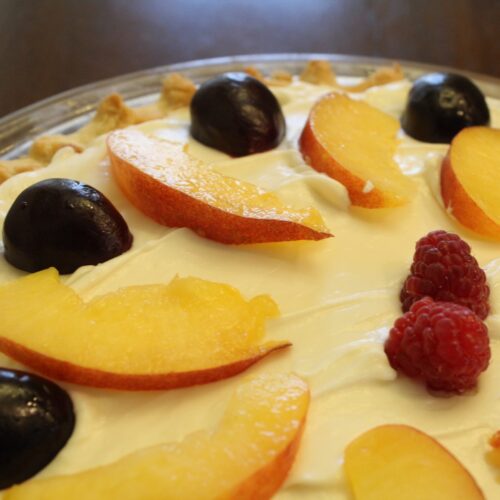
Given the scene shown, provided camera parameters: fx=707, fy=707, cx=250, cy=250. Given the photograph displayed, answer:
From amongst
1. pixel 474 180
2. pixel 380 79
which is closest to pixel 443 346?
pixel 474 180

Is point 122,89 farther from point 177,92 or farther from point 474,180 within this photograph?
point 474,180

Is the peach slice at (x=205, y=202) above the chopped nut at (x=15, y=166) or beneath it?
above

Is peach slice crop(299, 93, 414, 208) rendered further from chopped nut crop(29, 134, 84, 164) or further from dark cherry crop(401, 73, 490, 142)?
chopped nut crop(29, 134, 84, 164)

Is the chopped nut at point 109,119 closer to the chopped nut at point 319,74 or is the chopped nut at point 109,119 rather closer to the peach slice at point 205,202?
the peach slice at point 205,202

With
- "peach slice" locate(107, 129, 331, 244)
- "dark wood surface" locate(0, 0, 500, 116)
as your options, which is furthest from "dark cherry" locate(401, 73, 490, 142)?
"dark wood surface" locate(0, 0, 500, 116)

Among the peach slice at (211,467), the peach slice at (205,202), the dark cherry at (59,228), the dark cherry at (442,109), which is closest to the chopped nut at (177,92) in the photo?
the peach slice at (205,202)

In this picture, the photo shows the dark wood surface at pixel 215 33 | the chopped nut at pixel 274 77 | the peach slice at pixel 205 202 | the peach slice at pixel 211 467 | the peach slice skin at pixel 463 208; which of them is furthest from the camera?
the dark wood surface at pixel 215 33

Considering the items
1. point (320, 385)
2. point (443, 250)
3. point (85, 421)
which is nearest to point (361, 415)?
point (320, 385)
